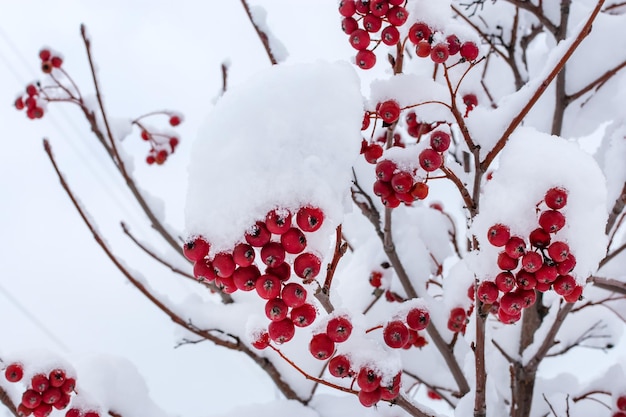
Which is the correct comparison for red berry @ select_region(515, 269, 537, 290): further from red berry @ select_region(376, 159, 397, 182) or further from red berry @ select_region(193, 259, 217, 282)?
red berry @ select_region(193, 259, 217, 282)

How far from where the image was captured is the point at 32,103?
9.89ft

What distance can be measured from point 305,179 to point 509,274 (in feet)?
1.73

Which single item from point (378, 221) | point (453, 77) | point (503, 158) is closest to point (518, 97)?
point (503, 158)

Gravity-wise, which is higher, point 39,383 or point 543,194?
point 543,194

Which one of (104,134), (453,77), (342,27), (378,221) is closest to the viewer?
(342,27)

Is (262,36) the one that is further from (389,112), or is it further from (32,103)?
(32,103)

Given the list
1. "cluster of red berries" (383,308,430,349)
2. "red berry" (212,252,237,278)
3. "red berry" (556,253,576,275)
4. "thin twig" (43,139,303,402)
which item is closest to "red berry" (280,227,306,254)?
"red berry" (212,252,237,278)

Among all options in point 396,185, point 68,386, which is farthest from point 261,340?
point 68,386

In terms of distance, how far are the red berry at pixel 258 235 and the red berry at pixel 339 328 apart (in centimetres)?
24

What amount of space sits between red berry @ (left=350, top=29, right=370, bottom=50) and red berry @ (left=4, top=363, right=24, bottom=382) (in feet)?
4.94

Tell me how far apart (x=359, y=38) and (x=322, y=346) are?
95 cm

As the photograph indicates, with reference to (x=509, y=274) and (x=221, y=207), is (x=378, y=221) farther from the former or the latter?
(x=221, y=207)

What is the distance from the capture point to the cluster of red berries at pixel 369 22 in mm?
1549

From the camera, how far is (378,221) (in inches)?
83.7
